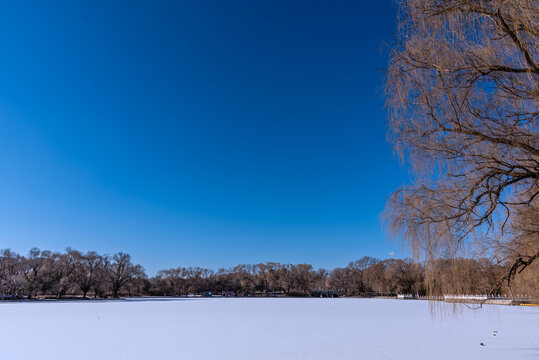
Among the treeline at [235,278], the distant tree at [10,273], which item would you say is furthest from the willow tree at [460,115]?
the distant tree at [10,273]

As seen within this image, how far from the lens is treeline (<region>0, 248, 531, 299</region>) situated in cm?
453

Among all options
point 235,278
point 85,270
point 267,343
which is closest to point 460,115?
point 267,343

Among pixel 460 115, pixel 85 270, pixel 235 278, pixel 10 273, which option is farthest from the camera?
pixel 235 278

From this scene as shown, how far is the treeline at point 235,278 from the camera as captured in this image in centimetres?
453

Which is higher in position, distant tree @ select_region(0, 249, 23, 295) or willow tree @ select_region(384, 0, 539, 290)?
willow tree @ select_region(384, 0, 539, 290)

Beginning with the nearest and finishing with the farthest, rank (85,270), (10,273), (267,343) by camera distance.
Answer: (267,343), (10,273), (85,270)

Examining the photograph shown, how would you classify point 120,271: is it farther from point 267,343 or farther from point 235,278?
point 267,343

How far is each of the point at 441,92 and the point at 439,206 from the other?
3.83 ft

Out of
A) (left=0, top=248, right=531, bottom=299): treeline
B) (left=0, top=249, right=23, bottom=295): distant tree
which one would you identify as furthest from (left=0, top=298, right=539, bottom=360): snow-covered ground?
(left=0, top=249, right=23, bottom=295): distant tree

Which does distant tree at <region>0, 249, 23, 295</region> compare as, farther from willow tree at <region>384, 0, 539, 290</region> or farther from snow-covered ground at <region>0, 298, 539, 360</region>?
willow tree at <region>384, 0, 539, 290</region>

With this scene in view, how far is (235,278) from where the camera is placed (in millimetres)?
88875

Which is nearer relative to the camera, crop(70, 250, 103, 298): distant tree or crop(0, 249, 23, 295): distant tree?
crop(0, 249, 23, 295): distant tree

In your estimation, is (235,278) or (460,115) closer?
(460,115)

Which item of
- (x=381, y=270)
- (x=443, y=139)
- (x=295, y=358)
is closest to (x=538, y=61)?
(x=443, y=139)
